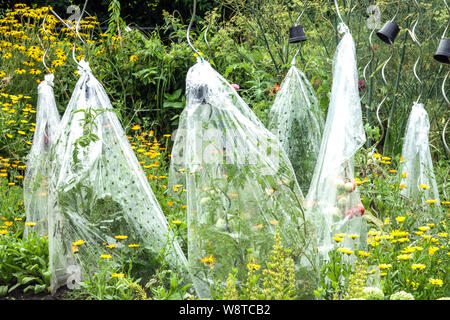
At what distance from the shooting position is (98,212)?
2.52 m

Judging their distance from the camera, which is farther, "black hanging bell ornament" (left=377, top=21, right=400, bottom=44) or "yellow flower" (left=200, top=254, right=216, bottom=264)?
"black hanging bell ornament" (left=377, top=21, right=400, bottom=44)

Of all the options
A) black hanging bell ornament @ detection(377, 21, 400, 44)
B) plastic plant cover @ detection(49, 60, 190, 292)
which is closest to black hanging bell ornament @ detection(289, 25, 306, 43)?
black hanging bell ornament @ detection(377, 21, 400, 44)

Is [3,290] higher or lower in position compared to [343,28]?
lower

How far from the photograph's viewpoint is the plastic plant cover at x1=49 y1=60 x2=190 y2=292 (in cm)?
250

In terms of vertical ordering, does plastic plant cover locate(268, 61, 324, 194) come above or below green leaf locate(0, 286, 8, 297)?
above

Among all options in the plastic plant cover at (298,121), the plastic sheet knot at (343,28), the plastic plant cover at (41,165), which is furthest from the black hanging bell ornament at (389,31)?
the plastic plant cover at (41,165)

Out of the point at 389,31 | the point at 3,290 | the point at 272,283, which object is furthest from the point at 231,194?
the point at 389,31

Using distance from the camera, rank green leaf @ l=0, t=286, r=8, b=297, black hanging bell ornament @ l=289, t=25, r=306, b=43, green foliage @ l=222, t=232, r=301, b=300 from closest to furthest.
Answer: green foliage @ l=222, t=232, r=301, b=300
green leaf @ l=0, t=286, r=8, b=297
black hanging bell ornament @ l=289, t=25, r=306, b=43

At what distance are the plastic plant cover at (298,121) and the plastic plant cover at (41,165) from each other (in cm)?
118

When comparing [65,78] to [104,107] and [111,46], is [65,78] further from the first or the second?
[104,107]

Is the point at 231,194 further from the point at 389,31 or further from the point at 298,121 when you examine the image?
the point at 389,31

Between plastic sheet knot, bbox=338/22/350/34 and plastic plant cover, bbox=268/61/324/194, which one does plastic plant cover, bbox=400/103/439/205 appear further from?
plastic sheet knot, bbox=338/22/350/34

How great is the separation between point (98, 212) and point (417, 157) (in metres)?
1.71

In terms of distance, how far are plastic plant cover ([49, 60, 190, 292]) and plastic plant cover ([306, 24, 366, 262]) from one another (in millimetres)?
597
